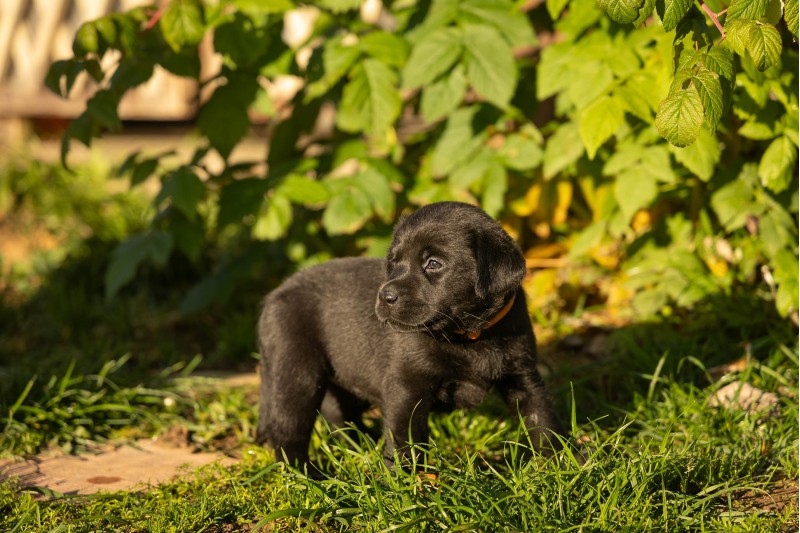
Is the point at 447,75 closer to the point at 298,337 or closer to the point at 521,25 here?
the point at 521,25

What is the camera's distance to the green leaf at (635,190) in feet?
12.9

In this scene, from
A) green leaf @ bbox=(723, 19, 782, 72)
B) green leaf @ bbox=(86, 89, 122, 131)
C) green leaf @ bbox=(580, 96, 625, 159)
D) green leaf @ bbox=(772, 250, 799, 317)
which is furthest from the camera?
green leaf @ bbox=(86, 89, 122, 131)

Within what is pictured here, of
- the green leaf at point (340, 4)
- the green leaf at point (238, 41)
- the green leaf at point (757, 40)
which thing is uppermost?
the green leaf at point (757, 40)

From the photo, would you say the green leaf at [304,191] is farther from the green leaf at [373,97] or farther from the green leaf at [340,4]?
the green leaf at [340,4]

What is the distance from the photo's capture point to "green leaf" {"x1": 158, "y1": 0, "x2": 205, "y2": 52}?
12.6 ft

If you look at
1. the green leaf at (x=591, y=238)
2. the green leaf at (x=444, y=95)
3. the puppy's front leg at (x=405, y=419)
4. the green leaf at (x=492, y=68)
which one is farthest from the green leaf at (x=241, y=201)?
the puppy's front leg at (x=405, y=419)

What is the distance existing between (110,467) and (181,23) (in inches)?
72.5

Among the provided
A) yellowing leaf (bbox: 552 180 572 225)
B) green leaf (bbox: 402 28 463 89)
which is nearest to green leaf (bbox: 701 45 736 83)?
green leaf (bbox: 402 28 463 89)

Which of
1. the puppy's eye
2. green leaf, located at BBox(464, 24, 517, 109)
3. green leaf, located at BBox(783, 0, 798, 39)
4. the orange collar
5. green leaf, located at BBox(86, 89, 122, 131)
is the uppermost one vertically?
green leaf, located at BBox(783, 0, 798, 39)

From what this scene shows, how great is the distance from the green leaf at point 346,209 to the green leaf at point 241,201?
38 cm

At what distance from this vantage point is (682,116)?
8.33 feet

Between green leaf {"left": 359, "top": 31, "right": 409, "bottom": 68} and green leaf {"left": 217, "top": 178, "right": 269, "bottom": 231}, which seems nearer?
green leaf {"left": 359, "top": 31, "right": 409, "bottom": 68}

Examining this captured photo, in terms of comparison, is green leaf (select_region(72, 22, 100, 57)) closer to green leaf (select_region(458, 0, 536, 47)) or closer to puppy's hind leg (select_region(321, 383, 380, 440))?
green leaf (select_region(458, 0, 536, 47))

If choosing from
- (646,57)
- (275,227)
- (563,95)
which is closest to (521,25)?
(563,95)
